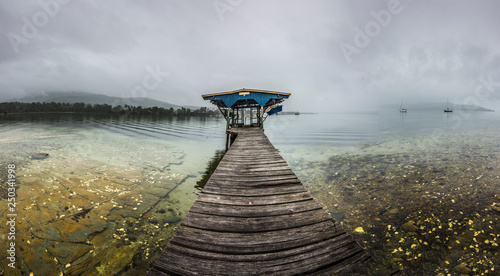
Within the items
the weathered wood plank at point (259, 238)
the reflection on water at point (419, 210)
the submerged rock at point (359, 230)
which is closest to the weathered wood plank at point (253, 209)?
the weathered wood plank at point (259, 238)

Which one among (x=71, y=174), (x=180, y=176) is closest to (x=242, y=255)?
(x=180, y=176)

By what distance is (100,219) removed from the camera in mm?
5773

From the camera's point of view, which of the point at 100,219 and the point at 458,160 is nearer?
the point at 100,219

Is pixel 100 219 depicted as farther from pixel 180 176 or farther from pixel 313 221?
pixel 313 221

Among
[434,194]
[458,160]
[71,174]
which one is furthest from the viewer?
[458,160]

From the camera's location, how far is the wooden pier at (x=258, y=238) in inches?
91.5

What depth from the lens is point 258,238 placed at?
9.32 ft

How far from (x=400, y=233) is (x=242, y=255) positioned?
17.2 feet

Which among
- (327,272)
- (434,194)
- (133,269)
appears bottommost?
(133,269)

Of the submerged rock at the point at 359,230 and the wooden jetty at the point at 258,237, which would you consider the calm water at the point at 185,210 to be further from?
the wooden jetty at the point at 258,237

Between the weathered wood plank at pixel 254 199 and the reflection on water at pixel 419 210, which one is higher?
the weathered wood plank at pixel 254 199

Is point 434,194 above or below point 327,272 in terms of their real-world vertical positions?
below

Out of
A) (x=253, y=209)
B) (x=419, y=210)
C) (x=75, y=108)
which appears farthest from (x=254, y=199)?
(x=75, y=108)

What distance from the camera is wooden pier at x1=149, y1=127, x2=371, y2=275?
2324 mm
